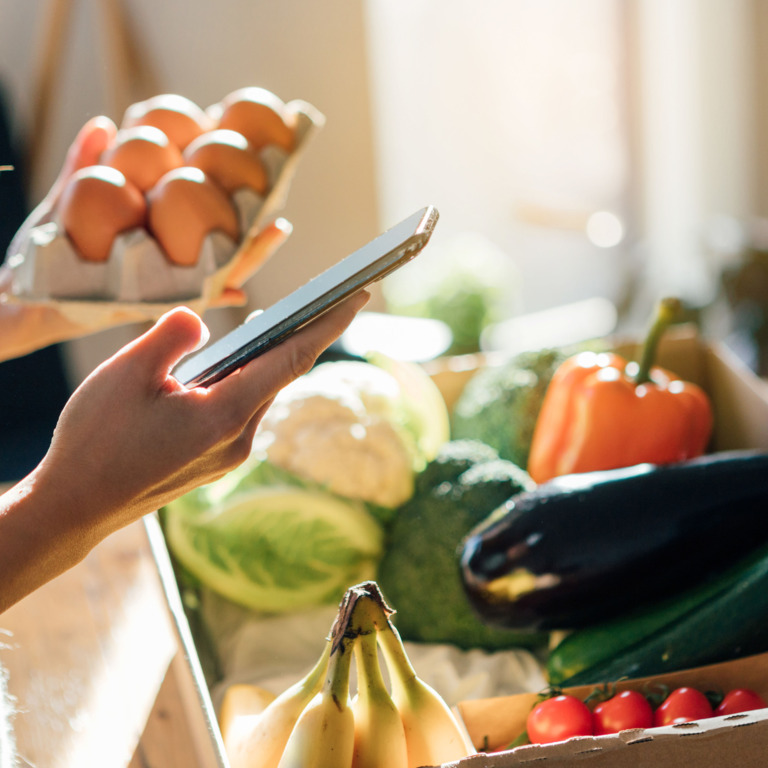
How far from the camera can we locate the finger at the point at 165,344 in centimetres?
40

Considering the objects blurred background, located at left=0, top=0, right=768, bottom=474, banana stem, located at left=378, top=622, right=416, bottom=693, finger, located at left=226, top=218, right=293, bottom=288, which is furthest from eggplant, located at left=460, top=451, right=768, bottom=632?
blurred background, located at left=0, top=0, right=768, bottom=474

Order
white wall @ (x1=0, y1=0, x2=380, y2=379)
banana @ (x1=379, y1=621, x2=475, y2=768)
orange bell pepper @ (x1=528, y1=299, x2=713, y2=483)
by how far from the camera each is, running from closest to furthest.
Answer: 1. banana @ (x1=379, y1=621, x2=475, y2=768)
2. orange bell pepper @ (x1=528, y1=299, x2=713, y2=483)
3. white wall @ (x1=0, y1=0, x2=380, y2=379)

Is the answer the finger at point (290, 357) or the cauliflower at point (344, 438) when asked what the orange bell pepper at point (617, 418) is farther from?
the finger at point (290, 357)

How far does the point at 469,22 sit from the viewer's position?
2.52 meters

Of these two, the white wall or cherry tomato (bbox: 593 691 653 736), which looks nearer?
cherry tomato (bbox: 593 691 653 736)

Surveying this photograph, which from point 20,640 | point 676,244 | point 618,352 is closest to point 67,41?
point 618,352

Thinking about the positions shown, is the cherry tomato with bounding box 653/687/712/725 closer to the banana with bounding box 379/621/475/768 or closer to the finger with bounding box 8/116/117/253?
the banana with bounding box 379/621/475/768

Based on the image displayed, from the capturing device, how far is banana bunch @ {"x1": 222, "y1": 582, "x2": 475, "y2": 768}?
0.46m

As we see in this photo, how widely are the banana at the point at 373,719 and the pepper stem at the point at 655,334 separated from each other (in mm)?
547

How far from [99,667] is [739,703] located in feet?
1.48

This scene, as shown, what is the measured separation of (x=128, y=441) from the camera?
0.39 meters

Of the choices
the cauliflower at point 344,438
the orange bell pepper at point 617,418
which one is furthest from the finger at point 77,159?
the orange bell pepper at point 617,418

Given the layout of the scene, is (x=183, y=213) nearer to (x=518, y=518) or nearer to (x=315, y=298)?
(x=315, y=298)

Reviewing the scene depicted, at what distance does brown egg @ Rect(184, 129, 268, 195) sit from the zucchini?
1.61 feet
